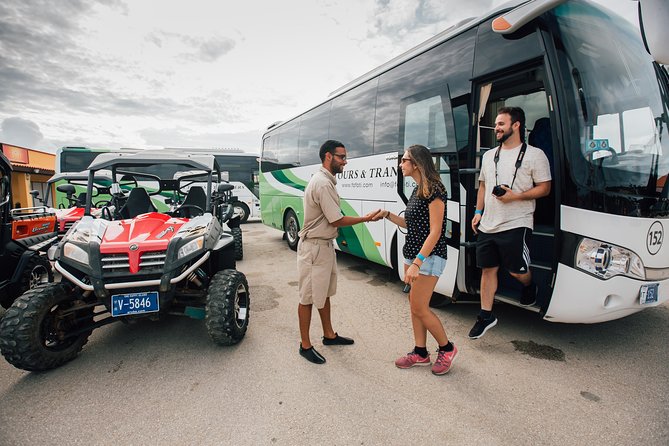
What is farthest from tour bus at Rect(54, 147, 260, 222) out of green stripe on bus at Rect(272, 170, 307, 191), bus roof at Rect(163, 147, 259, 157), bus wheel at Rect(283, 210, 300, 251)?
bus wheel at Rect(283, 210, 300, 251)

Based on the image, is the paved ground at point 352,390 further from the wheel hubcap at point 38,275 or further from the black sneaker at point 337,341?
the wheel hubcap at point 38,275

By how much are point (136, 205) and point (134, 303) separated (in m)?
1.71

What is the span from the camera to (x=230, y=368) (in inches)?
115

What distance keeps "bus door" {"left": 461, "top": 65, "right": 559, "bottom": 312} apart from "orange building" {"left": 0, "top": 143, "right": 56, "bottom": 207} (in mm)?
21436

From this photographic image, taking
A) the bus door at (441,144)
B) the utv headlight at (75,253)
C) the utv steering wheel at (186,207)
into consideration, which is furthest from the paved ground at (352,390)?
the utv steering wheel at (186,207)

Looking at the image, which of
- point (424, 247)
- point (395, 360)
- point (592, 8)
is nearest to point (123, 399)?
point (395, 360)

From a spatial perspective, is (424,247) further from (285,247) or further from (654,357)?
(285,247)

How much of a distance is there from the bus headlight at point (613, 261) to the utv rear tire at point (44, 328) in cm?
448

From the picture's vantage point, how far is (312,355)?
301 centimetres

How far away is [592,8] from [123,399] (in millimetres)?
5331

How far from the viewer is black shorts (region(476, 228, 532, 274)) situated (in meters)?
2.90

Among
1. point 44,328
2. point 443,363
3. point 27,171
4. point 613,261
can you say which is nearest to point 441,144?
point 613,261

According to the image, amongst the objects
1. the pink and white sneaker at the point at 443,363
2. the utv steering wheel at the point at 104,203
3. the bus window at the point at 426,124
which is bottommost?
the pink and white sneaker at the point at 443,363

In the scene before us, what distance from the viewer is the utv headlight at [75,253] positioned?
9.64 feet
